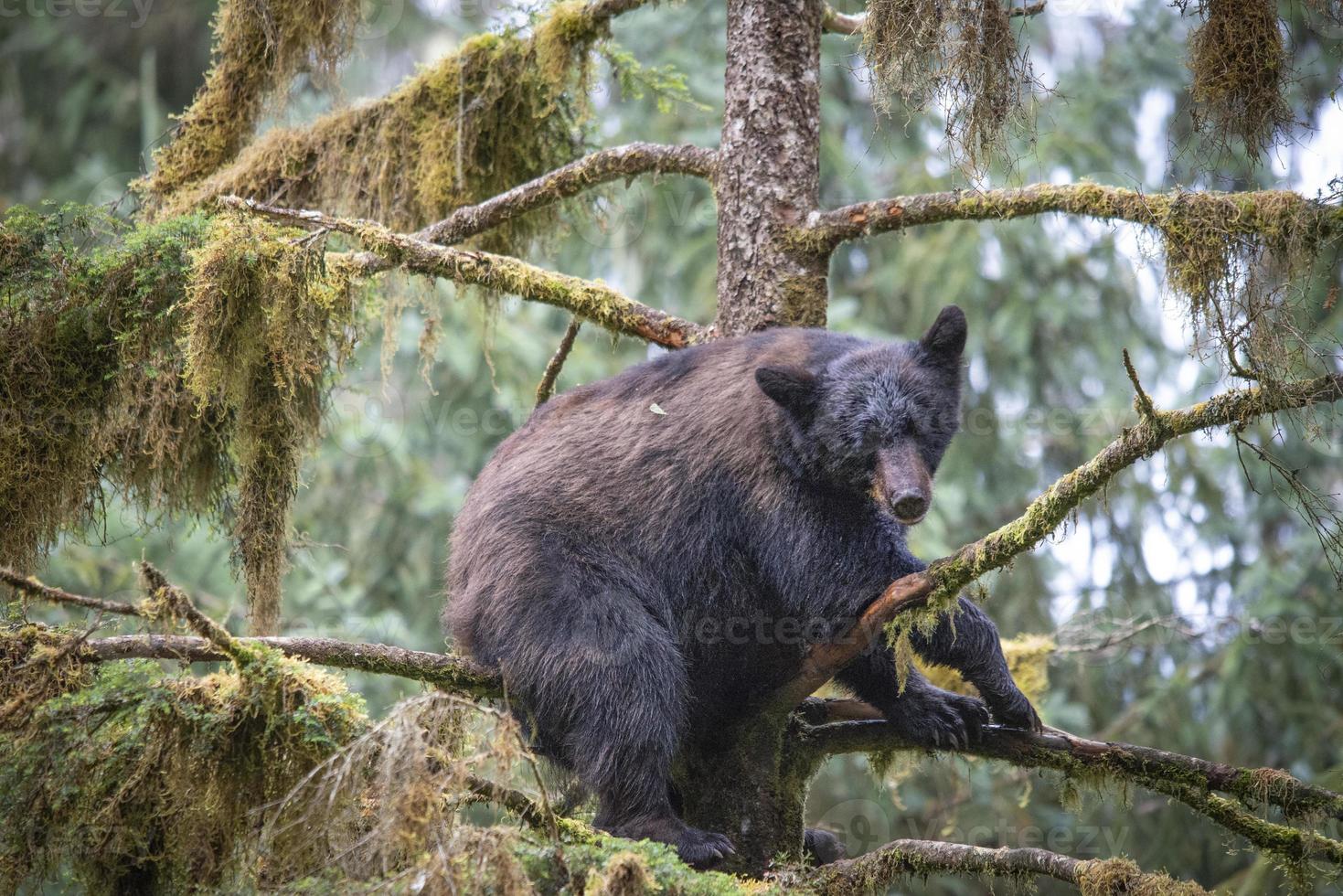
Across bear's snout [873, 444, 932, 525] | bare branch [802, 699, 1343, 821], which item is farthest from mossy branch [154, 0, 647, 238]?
bare branch [802, 699, 1343, 821]

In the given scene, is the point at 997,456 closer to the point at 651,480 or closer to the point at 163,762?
the point at 651,480

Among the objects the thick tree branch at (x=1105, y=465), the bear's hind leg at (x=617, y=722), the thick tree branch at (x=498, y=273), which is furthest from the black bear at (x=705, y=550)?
the thick tree branch at (x=1105, y=465)

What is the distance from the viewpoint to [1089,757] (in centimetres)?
470

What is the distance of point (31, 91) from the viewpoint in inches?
624

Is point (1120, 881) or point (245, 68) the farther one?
point (245, 68)

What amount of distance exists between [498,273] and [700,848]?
8.75 ft

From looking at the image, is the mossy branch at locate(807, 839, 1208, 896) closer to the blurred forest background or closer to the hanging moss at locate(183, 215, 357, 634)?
the hanging moss at locate(183, 215, 357, 634)

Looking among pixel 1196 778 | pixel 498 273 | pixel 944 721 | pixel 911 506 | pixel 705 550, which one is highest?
pixel 498 273

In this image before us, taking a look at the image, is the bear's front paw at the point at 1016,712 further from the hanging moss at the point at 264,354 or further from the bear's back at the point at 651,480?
the hanging moss at the point at 264,354

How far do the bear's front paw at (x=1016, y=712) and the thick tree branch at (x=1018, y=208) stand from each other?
204 cm

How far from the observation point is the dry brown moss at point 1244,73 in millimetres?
4402

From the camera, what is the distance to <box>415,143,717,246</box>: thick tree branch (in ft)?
19.0

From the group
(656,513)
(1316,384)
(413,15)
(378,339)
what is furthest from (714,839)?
(413,15)

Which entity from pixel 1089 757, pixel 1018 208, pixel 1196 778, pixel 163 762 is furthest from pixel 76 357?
pixel 1196 778
